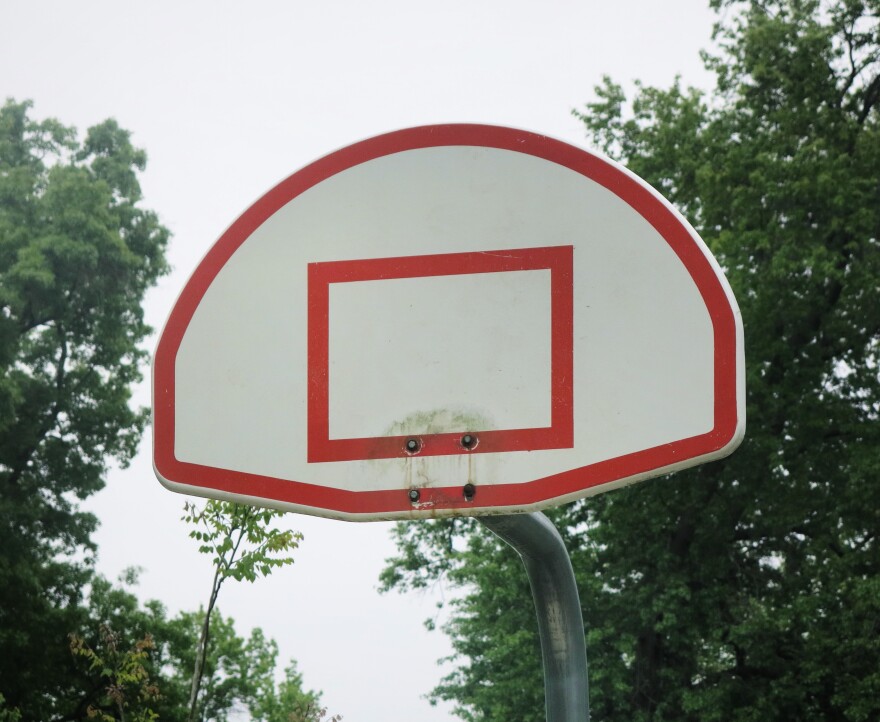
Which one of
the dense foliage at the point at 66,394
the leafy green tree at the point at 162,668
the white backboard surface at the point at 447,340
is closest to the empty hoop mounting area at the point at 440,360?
the white backboard surface at the point at 447,340

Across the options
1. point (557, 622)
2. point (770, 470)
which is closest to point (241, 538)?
point (557, 622)

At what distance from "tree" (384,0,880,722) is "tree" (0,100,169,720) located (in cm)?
693

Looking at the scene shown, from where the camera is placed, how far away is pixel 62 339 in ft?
71.8

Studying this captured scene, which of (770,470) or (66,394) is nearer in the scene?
(770,470)

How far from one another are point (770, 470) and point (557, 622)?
15.2 meters

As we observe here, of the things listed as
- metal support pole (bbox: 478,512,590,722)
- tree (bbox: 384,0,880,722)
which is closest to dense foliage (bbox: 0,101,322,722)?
tree (bbox: 384,0,880,722)

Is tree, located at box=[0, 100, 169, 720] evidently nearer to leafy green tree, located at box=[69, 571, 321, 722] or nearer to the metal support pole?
leafy green tree, located at box=[69, 571, 321, 722]

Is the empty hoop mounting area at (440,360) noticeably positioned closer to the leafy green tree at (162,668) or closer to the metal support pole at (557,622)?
the metal support pole at (557,622)

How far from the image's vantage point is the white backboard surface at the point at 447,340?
2947 millimetres

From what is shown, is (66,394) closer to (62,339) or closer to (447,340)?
(62,339)

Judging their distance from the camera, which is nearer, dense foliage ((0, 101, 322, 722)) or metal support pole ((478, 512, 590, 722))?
metal support pole ((478, 512, 590, 722))

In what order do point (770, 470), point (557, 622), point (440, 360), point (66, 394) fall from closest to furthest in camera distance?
point (440, 360) < point (557, 622) < point (770, 470) < point (66, 394)

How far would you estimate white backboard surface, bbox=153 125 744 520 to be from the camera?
9.67 feet

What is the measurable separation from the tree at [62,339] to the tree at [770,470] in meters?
6.93
